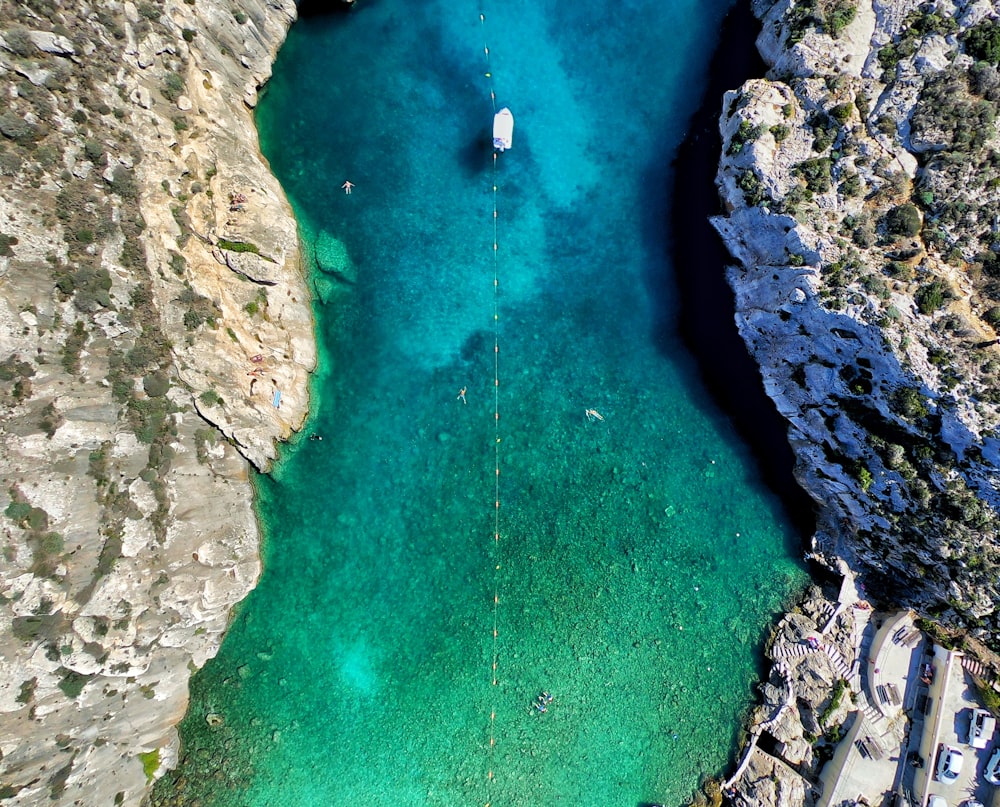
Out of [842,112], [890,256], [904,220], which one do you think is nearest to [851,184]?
[904,220]

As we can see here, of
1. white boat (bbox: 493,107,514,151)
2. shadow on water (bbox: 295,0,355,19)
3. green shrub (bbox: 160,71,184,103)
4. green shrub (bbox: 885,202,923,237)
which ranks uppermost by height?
shadow on water (bbox: 295,0,355,19)

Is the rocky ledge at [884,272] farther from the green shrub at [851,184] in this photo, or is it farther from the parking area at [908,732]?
the parking area at [908,732]

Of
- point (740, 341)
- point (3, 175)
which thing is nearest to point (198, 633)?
point (3, 175)

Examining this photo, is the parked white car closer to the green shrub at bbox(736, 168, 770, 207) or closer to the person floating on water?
the person floating on water

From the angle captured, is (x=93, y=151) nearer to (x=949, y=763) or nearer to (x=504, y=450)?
(x=504, y=450)

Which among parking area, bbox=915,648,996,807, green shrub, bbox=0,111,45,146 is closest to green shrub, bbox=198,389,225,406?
green shrub, bbox=0,111,45,146

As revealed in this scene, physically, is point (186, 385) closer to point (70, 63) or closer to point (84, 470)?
point (84, 470)
